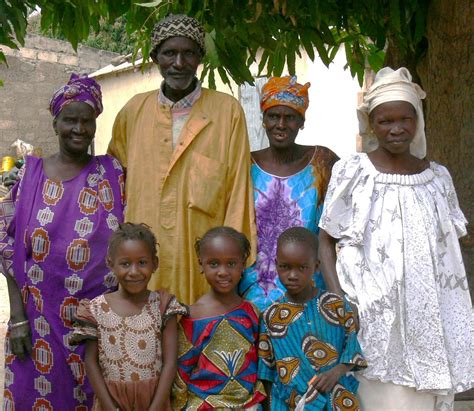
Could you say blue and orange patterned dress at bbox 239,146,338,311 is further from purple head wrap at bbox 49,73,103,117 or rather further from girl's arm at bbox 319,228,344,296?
purple head wrap at bbox 49,73,103,117

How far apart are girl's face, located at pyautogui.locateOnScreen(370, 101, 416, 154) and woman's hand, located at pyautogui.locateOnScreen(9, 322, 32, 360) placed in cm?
159

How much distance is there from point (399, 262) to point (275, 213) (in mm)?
596

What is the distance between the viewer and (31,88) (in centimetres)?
1559

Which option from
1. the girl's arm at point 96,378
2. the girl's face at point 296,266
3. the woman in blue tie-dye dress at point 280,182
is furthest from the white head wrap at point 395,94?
the girl's arm at point 96,378

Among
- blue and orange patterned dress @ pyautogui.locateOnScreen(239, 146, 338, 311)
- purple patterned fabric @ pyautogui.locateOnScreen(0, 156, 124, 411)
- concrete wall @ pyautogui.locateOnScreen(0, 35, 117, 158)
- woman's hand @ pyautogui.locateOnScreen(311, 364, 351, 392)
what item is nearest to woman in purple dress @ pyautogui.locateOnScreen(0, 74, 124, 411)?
purple patterned fabric @ pyautogui.locateOnScreen(0, 156, 124, 411)

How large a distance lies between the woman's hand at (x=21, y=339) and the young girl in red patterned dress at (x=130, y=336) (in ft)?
1.28

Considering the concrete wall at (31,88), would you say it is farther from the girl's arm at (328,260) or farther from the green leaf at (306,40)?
the girl's arm at (328,260)

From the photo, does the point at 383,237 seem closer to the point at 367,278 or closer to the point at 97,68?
the point at 367,278

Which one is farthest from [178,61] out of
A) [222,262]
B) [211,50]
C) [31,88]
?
[31,88]

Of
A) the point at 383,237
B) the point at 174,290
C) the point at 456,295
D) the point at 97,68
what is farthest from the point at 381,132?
the point at 97,68

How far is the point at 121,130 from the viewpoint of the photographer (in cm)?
345

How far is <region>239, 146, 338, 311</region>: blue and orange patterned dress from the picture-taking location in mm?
3168

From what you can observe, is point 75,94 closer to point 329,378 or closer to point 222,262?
point 222,262

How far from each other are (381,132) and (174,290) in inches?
41.4
